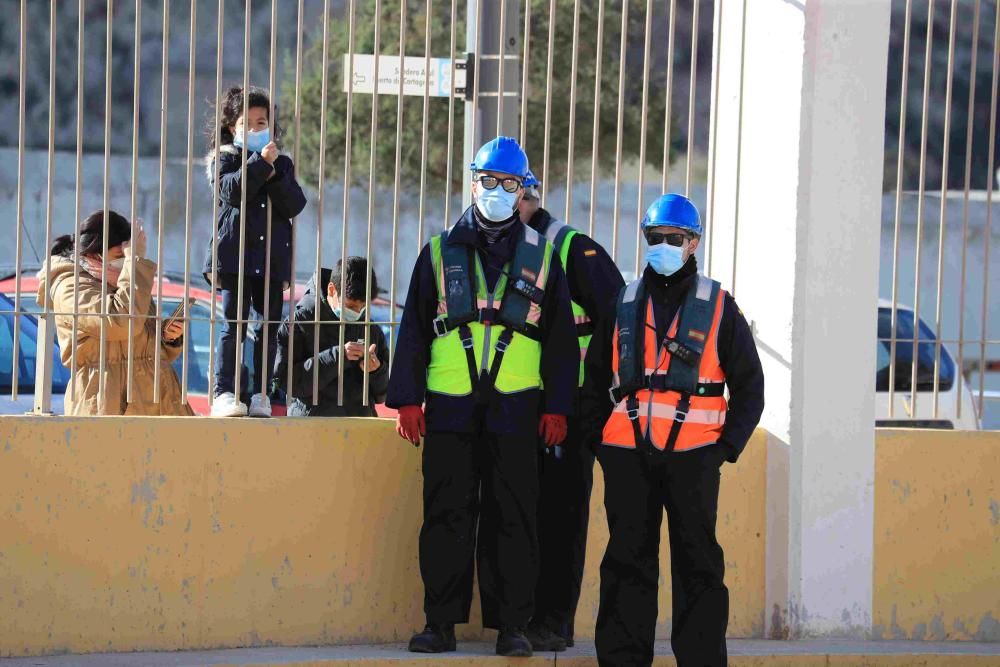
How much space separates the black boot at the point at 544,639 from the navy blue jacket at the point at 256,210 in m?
1.89

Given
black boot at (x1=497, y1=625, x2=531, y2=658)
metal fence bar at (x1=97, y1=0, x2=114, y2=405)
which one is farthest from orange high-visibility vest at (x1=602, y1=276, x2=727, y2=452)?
metal fence bar at (x1=97, y1=0, x2=114, y2=405)

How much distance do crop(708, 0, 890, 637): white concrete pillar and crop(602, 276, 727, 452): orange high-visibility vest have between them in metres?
1.09

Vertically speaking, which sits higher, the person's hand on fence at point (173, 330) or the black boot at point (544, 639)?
the person's hand on fence at point (173, 330)

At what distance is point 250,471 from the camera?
7012 millimetres

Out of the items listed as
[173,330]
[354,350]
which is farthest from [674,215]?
[173,330]

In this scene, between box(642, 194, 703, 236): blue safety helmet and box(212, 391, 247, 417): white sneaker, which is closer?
box(642, 194, 703, 236): blue safety helmet

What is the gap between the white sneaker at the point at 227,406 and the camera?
7.12m

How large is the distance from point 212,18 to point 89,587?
10.5 ft

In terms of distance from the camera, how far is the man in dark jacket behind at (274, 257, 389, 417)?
7340mm

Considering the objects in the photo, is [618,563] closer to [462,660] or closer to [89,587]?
[462,660]

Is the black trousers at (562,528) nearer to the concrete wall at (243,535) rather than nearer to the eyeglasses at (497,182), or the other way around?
the concrete wall at (243,535)

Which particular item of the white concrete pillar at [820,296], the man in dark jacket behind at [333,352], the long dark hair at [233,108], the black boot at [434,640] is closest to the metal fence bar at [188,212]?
the long dark hair at [233,108]

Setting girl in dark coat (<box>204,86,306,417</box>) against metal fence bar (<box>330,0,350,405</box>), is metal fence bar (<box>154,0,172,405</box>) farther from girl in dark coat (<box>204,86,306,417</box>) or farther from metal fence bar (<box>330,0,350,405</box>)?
metal fence bar (<box>330,0,350,405</box>)

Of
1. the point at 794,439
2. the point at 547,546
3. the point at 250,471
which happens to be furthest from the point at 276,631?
the point at 794,439
